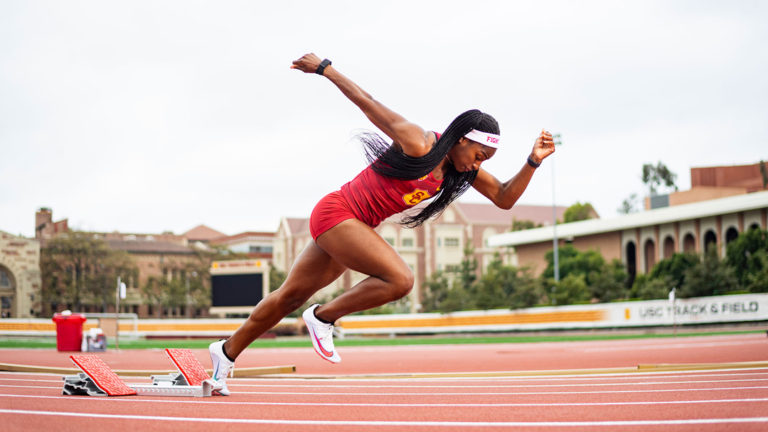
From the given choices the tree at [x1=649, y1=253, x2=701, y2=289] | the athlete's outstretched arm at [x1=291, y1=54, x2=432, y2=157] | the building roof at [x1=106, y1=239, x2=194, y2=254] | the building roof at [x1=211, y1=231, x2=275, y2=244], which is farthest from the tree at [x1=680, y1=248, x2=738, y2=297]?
the building roof at [x1=211, y1=231, x2=275, y2=244]

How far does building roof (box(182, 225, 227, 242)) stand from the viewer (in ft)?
408

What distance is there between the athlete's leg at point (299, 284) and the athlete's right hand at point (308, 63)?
1230mm

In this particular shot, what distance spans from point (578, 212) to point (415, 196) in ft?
307

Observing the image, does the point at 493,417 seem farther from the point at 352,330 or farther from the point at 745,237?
the point at 352,330

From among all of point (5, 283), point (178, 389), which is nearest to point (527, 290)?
point (178, 389)

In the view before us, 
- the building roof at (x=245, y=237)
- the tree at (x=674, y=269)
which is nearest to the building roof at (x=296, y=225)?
the building roof at (x=245, y=237)

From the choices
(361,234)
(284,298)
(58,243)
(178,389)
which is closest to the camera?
(361,234)

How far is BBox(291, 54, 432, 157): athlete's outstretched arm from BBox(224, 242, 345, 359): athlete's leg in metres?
1.03

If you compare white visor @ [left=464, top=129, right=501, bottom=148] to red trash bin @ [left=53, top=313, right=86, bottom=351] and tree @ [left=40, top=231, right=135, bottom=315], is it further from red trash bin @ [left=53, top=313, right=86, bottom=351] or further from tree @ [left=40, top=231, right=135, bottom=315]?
tree @ [left=40, top=231, right=135, bottom=315]

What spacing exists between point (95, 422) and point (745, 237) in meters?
43.7

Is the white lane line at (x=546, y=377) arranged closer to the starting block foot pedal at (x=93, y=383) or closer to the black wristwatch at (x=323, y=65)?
the starting block foot pedal at (x=93, y=383)

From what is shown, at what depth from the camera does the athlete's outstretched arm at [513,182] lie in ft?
A: 20.2

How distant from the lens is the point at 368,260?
540cm

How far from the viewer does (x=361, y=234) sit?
5.40m
